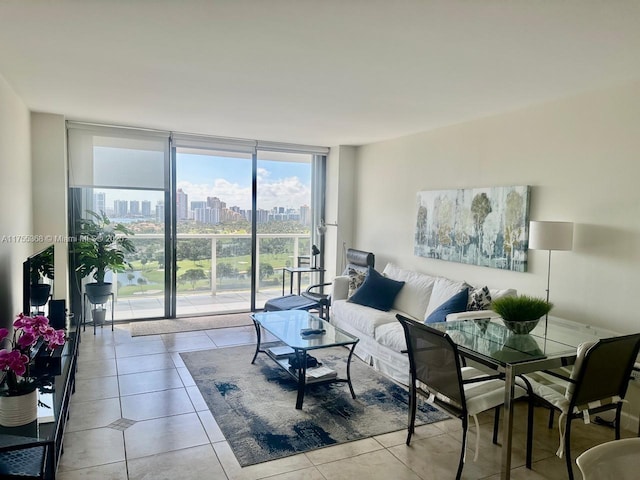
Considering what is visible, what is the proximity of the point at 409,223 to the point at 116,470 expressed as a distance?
3932 millimetres

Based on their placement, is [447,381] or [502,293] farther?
[502,293]

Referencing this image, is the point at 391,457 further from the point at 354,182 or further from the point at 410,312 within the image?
the point at 354,182

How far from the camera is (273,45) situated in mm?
2574

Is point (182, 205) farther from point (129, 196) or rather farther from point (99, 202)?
point (99, 202)

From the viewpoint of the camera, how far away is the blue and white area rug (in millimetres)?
2861

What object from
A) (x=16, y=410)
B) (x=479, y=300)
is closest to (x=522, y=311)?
(x=479, y=300)

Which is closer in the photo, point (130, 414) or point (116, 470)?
point (116, 470)

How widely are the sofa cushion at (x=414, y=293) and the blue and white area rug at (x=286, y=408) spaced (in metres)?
0.85

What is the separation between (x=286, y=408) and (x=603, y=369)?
208cm

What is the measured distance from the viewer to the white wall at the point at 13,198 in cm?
332

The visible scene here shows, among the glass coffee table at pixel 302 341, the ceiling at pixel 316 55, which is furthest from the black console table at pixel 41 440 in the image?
the ceiling at pixel 316 55

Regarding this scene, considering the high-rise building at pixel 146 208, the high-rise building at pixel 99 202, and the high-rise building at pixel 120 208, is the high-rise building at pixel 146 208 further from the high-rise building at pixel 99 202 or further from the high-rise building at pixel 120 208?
the high-rise building at pixel 99 202

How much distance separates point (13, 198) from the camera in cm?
372

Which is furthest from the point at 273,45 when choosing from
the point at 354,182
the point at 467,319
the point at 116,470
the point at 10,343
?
the point at 354,182
